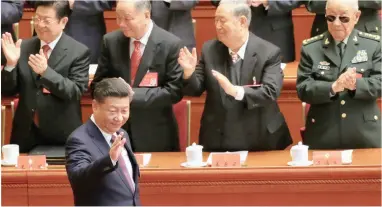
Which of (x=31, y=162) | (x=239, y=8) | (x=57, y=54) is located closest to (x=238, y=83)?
(x=239, y=8)

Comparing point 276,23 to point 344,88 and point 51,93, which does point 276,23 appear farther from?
point 51,93

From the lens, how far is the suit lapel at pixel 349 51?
4438 millimetres

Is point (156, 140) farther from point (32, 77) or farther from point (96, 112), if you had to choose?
point (96, 112)

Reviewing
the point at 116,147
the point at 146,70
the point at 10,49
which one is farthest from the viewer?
the point at 146,70

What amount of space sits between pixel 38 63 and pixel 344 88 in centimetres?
138

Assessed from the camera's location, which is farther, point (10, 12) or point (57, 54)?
point (10, 12)

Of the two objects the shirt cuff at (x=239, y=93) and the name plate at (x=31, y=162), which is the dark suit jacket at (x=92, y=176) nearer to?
the name plate at (x=31, y=162)

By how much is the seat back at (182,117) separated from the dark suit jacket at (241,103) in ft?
0.65

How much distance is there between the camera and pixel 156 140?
15.4 ft

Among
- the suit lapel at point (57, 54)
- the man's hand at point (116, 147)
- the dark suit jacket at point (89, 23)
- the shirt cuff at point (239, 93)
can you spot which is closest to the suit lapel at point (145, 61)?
→ the suit lapel at point (57, 54)

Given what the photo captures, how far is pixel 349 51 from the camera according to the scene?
14.6 feet

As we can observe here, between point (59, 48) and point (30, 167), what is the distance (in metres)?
0.75

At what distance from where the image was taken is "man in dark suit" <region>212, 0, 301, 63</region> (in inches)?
212

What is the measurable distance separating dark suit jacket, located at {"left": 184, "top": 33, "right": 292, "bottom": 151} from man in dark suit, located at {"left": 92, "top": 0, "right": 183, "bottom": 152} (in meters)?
0.16
